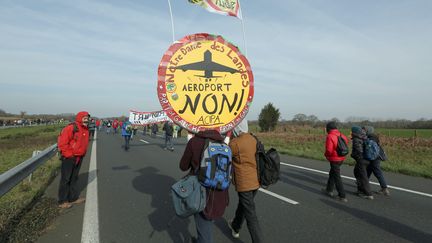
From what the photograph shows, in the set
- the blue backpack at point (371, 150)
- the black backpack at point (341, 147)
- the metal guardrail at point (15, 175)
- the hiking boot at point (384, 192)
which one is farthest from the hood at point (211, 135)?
the hiking boot at point (384, 192)

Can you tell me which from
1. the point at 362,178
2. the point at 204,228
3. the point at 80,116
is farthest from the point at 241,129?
the point at 362,178

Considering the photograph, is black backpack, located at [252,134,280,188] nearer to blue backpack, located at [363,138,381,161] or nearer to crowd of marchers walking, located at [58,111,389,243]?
crowd of marchers walking, located at [58,111,389,243]

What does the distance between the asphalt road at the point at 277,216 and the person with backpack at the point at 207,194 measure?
3.35 feet

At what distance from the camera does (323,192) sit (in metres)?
6.62

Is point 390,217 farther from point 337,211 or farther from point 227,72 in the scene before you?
point 227,72

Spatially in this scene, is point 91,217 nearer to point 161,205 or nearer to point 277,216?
point 161,205

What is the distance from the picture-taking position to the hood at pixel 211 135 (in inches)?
110

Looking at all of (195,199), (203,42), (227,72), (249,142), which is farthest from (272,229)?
(203,42)

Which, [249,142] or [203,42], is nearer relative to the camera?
[203,42]

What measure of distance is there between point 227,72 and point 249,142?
1102mm

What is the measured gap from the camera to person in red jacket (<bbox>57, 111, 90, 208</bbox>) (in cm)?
548

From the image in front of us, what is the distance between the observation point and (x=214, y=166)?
2898 mm

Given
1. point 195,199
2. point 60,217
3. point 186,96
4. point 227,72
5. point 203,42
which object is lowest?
point 60,217

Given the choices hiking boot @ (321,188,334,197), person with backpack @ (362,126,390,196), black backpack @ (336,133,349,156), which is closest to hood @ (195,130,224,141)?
black backpack @ (336,133,349,156)
